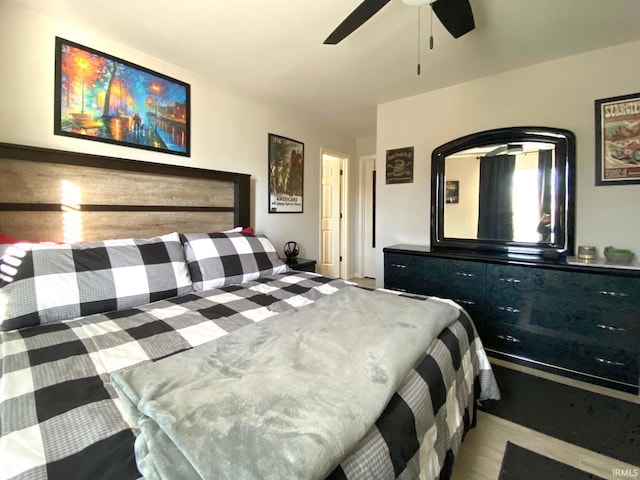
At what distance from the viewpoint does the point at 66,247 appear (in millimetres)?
1453

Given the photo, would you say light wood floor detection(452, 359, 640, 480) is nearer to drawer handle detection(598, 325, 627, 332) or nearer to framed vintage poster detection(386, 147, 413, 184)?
drawer handle detection(598, 325, 627, 332)

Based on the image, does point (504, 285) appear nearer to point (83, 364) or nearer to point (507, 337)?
point (507, 337)

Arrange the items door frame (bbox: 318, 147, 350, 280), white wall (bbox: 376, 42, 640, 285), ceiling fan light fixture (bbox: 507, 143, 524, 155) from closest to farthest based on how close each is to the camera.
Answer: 1. white wall (bbox: 376, 42, 640, 285)
2. ceiling fan light fixture (bbox: 507, 143, 524, 155)
3. door frame (bbox: 318, 147, 350, 280)

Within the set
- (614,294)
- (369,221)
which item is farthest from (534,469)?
(369,221)

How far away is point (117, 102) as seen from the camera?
2.04 m

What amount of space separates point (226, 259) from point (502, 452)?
189 cm

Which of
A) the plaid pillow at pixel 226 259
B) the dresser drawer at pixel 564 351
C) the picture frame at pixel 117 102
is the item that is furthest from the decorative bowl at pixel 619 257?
the picture frame at pixel 117 102

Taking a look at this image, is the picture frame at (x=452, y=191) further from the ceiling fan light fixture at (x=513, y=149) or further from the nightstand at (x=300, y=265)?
the nightstand at (x=300, y=265)

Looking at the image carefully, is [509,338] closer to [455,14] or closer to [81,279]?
[455,14]

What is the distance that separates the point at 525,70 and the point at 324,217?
10.2 feet

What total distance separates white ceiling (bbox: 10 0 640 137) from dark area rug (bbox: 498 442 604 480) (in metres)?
2.49

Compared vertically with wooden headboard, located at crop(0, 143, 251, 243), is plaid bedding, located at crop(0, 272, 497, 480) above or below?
below

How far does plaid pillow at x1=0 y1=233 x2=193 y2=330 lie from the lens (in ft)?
3.97

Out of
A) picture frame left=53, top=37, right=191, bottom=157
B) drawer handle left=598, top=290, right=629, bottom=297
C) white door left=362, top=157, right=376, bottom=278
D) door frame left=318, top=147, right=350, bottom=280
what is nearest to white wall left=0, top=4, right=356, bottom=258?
picture frame left=53, top=37, right=191, bottom=157
